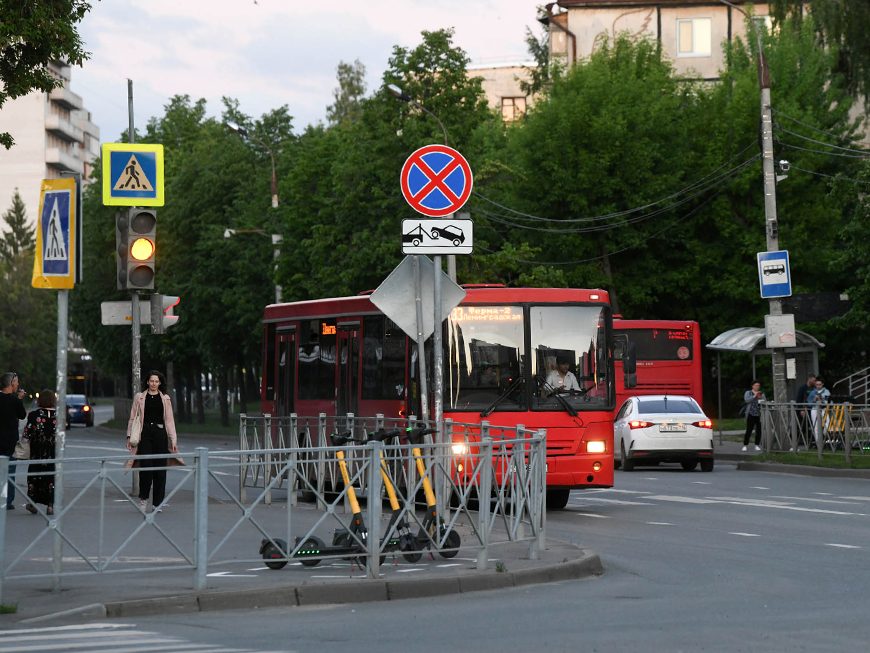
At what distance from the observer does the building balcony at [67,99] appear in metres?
129

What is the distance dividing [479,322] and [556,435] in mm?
1716

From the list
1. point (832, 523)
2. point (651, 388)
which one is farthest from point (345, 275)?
point (832, 523)

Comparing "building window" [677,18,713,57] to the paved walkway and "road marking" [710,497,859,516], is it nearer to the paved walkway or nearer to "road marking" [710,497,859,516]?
"road marking" [710,497,859,516]

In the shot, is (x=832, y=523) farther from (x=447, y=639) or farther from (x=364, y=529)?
(x=447, y=639)

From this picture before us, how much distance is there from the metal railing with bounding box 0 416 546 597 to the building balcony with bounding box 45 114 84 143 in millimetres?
120217

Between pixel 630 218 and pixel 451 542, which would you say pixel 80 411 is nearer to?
pixel 630 218

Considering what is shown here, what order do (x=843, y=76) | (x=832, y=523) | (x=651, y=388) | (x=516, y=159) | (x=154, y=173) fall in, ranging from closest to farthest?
(x=832, y=523) < (x=154, y=173) < (x=651, y=388) < (x=843, y=76) < (x=516, y=159)

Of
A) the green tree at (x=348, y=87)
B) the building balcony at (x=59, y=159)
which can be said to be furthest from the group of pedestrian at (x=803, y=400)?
the building balcony at (x=59, y=159)

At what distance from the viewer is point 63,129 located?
127500 mm

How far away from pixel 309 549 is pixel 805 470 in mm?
16723

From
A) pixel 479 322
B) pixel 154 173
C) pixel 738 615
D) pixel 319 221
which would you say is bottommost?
pixel 738 615

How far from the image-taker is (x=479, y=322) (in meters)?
17.7

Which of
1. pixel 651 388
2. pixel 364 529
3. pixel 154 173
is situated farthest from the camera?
pixel 651 388

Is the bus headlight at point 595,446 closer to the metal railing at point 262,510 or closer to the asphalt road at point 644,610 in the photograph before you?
the asphalt road at point 644,610
